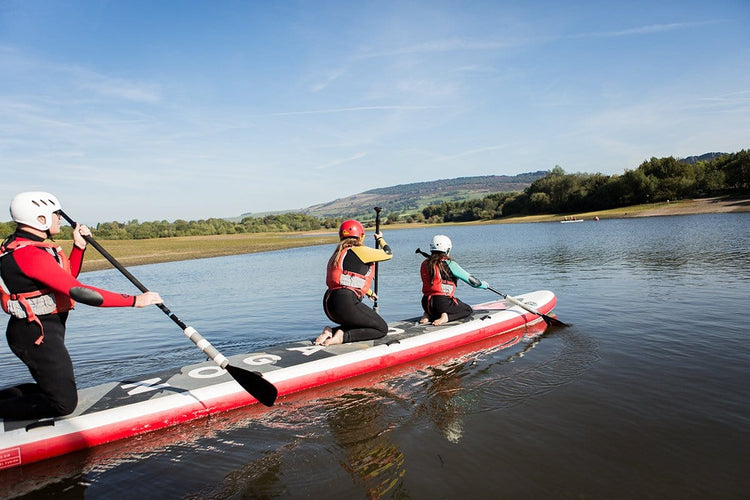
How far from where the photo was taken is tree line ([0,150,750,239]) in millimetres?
67812

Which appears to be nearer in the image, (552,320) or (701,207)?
(552,320)

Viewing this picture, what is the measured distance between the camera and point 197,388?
6004mm

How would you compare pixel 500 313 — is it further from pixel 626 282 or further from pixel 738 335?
pixel 626 282

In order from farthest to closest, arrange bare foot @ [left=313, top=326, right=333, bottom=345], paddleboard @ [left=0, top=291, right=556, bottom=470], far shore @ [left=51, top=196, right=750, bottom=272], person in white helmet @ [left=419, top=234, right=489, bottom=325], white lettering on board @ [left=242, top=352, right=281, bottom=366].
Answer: far shore @ [left=51, top=196, right=750, bottom=272], person in white helmet @ [left=419, top=234, right=489, bottom=325], bare foot @ [left=313, top=326, right=333, bottom=345], white lettering on board @ [left=242, top=352, right=281, bottom=366], paddleboard @ [left=0, top=291, right=556, bottom=470]

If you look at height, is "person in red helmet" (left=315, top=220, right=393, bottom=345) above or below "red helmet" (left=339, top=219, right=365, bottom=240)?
below

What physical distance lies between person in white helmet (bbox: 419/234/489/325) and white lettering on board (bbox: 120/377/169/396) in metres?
4.83

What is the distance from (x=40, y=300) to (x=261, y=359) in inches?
123

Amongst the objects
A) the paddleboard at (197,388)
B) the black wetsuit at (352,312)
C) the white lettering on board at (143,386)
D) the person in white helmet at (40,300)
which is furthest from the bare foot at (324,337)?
the person in white helmet at (40,300)

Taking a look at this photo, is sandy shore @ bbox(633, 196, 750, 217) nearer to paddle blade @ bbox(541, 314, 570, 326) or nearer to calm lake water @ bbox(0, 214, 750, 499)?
calm lake water @ bbox(0, 214, 750, 499)

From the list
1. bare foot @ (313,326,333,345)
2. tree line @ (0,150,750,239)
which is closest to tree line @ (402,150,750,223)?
tree line @ (0,150,750,239)

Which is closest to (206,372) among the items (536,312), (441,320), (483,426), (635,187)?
(483,426)

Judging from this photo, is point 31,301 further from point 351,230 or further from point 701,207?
point 701,207

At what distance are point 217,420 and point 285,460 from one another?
4.86ft

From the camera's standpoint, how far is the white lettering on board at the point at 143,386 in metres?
5.90
